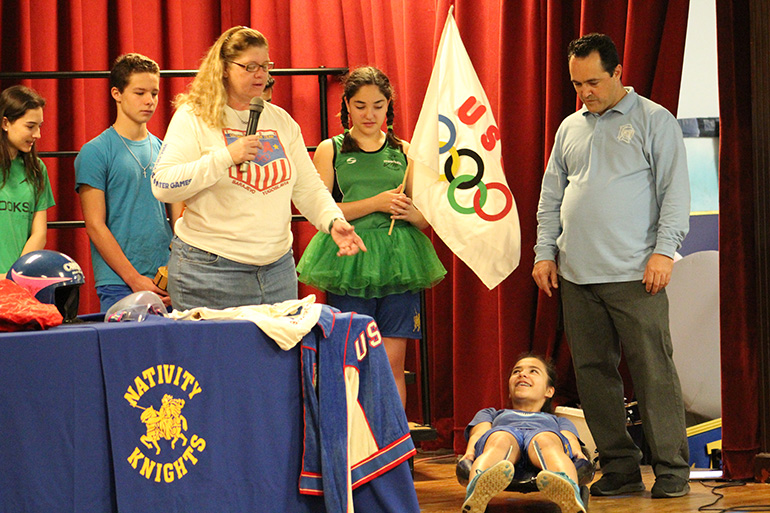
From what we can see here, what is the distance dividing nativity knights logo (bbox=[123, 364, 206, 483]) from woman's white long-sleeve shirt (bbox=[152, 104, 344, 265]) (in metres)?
0.53

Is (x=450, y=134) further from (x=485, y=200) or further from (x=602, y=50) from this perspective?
(x=602, y=50)

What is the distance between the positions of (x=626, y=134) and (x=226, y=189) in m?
1.44

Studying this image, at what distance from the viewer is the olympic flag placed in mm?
3383

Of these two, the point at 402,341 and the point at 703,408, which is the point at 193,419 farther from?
the point at 703,408

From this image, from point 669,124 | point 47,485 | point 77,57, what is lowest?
point 47,485

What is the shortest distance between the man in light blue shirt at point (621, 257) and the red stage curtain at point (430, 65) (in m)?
0.43

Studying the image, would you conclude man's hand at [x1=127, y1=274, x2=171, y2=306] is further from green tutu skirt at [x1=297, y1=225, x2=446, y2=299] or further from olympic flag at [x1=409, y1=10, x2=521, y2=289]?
olympic flag at [x1=409, y1=10, x2=521, y2=289]

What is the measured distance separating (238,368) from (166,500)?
34cm

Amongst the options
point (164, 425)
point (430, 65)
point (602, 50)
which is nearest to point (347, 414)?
point (164, 425)

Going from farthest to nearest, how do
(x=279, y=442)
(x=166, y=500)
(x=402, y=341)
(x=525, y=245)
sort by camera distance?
(x=525, y=245) → (x=402, y=341) → (x=279, y=442) → (x=166, y=500)

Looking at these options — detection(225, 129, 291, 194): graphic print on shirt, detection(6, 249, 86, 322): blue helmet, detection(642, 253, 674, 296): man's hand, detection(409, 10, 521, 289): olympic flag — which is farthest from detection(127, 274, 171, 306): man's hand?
detection(642, 253, 674, 296): man's hand

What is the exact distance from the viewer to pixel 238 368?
206 centimetres

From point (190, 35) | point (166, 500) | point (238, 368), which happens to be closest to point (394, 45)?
point (190, 35)

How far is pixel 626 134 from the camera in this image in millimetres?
2990
